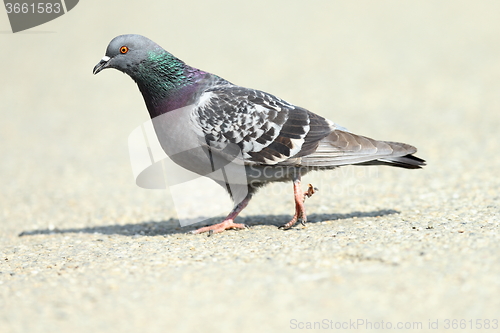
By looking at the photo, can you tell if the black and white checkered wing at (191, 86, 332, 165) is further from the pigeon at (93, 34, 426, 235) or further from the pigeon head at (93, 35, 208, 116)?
the pigeon head at (93, 35, 208, 116)

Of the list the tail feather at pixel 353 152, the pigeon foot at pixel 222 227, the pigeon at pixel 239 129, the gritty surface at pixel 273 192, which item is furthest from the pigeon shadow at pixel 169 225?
the tail feather at pixel 353 152

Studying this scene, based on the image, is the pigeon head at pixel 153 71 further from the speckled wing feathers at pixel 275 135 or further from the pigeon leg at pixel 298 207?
the pigeon leg at pixel 298 207

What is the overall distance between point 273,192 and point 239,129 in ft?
10.5

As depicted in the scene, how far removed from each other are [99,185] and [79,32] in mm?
14259

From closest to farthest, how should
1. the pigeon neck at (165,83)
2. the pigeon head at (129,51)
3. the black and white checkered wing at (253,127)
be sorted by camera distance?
the black and white checkered wing at (253,127) < the pigeon neck at (165,83) < the pigeon head at (129,51)

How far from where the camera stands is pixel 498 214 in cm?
630

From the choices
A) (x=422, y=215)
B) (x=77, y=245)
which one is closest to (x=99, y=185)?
(x=77, y=245)

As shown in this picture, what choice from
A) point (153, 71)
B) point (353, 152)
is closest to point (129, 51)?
point (153, 71)

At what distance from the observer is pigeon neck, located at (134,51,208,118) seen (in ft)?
21.1

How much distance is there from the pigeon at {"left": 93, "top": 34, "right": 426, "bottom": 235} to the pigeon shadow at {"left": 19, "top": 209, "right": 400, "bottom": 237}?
0.61 metres

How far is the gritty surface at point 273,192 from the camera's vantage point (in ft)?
13.4

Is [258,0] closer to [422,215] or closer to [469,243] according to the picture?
[422,215]

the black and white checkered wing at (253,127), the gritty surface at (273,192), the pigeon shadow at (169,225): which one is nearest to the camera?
the gritty surface at (273,192)

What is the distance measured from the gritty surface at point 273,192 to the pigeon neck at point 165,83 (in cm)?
160
